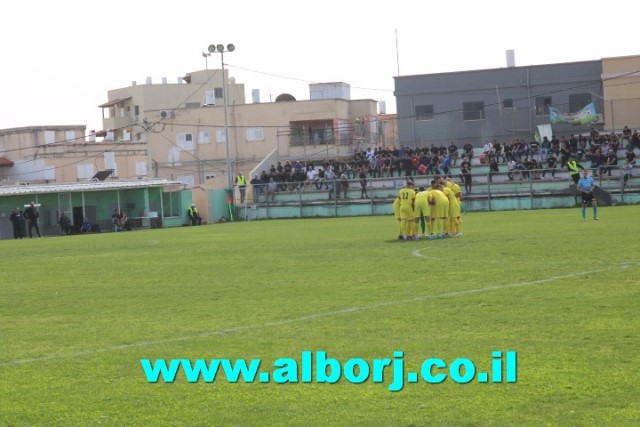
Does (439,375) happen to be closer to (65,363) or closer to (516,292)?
(65,363)

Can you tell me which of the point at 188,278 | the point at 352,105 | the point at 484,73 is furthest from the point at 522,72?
the point at 188,278

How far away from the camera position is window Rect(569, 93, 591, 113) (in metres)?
68.5

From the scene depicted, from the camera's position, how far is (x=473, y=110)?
71625 mm

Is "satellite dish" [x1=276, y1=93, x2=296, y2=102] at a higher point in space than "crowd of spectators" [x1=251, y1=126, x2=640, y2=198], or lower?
higher

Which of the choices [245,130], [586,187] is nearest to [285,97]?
[245,130]

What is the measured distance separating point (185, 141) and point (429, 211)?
59.0 meters

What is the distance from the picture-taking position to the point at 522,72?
70500 mm

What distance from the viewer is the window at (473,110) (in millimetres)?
71125

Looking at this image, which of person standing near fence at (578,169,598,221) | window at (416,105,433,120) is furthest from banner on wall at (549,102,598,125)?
person standing near fence at (578,169,598,221)

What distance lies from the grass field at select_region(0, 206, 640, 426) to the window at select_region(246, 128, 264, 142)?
59612 millimetres

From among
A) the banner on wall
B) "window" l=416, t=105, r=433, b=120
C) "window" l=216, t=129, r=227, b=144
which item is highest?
"window" l=416, t=105, r=433, b=120

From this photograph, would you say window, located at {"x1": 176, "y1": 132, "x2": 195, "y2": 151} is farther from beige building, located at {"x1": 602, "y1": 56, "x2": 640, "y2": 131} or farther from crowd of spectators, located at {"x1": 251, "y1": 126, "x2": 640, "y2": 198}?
beige building, located at {"x1": 602, "y1": 56, "x2": 640, "y2": 131}

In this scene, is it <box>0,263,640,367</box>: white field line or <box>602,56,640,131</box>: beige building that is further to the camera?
<box>602,56,640,131</box>: beige building

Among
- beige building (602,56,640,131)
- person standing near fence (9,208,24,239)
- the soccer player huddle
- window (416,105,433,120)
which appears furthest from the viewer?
window (416,105,433,120)
